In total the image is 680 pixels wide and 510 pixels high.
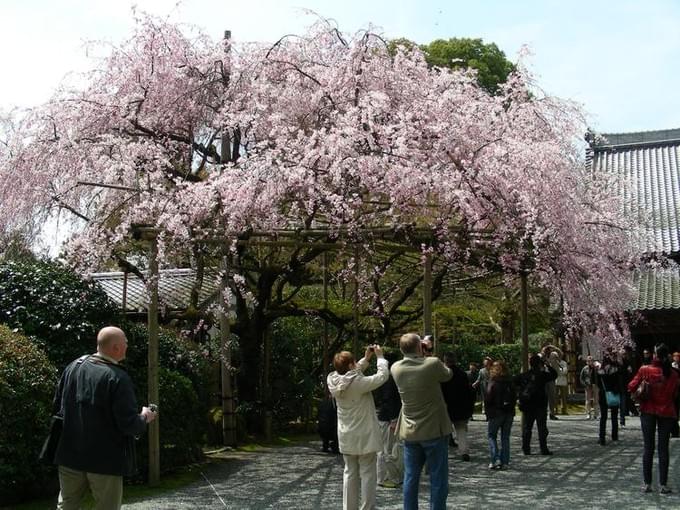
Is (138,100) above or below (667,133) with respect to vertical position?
below

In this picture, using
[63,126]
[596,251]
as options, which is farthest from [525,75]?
[63,126]

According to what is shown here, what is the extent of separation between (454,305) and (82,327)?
1388cm

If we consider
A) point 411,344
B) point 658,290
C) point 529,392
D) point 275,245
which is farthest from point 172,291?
point 411,344

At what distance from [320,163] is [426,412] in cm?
448

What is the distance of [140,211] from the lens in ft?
34.4

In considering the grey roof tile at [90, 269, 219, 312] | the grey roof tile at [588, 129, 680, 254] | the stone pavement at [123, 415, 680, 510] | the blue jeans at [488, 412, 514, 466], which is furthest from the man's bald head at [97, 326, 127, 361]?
the grey roof tile at [588, 129, 680, 254]

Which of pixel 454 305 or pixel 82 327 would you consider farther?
pixel 454 305

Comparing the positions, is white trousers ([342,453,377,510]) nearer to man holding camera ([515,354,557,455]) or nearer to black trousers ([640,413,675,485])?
black trousers ([640,413,675,485])

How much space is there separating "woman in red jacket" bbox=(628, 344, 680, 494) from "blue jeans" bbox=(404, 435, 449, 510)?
2.80 meters

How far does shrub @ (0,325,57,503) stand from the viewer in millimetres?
8078

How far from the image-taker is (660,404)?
328 inches

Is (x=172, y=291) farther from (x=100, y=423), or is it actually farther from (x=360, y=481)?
(x=100, y=423)

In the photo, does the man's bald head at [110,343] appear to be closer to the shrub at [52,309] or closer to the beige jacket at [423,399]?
the beige jacket at [423,399]

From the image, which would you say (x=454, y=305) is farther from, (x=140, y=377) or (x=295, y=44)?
(x=140, y=377)
